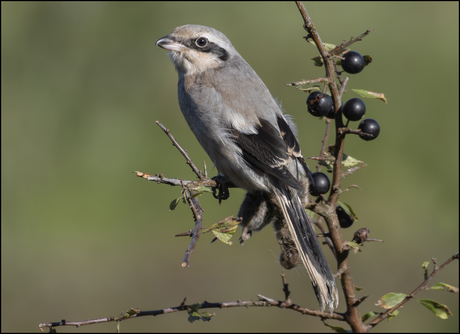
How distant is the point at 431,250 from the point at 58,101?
399 centimetres

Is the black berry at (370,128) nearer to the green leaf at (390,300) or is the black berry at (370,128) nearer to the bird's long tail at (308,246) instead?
the bird's long tail at (308,246)

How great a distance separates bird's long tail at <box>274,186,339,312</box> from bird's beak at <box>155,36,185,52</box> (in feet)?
3.00

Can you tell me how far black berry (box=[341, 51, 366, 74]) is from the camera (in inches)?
77.9

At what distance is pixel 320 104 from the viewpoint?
6.30 ft

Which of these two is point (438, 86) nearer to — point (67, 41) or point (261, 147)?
point (261, 147)

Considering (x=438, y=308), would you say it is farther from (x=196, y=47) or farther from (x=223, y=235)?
(x=196, y=47)

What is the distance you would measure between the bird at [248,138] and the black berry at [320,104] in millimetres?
357

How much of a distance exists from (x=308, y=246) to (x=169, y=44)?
1.24 metres

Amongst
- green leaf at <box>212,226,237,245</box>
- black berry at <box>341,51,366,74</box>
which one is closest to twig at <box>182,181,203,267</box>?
green leaf at <box>212,226,237,245</box>

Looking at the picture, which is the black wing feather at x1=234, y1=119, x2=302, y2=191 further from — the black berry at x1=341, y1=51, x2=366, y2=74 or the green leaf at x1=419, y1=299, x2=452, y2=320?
the green leaf at x1=419, y1=299, x2=452, y2=320

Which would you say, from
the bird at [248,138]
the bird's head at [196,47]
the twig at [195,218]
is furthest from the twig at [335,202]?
the bird's head at [196,47]

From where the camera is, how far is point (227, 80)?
98.7 inches

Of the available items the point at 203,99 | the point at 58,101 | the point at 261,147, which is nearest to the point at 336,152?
the point at 261,147

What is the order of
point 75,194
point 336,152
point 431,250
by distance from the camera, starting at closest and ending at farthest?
point 336,152
point 431,250
point 75,194
